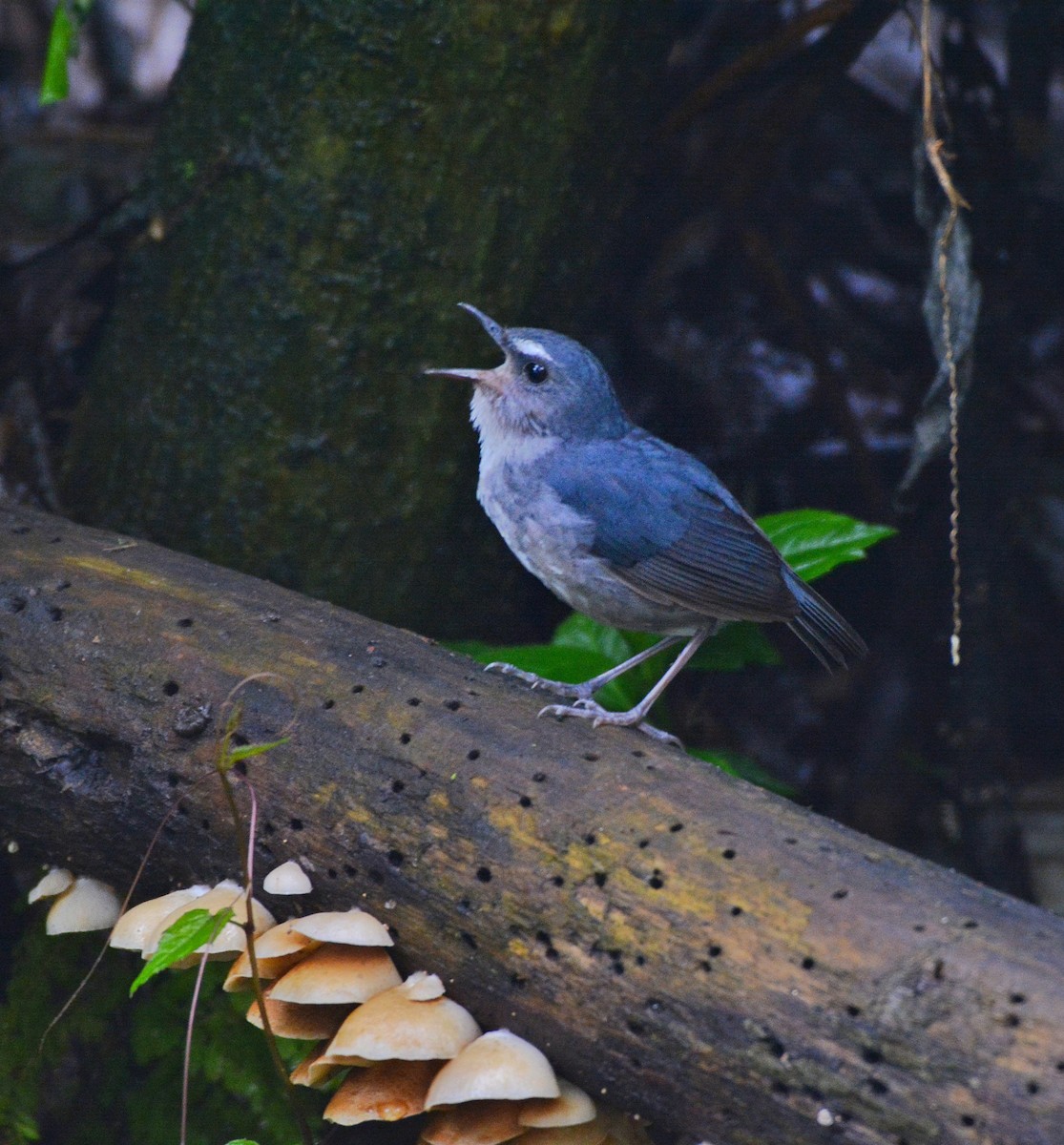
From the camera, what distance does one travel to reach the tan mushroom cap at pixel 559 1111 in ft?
7.57

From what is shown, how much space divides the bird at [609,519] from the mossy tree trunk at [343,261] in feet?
1.40

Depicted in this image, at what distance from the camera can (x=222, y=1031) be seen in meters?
3.08

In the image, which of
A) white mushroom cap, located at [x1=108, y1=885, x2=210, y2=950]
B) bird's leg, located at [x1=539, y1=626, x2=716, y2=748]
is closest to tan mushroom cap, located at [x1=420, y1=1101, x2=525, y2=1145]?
white mushroom cap, located at [x1=108, y1=885, x2=210, y2=950]

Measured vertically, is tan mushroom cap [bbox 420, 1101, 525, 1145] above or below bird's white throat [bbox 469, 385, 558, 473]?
below

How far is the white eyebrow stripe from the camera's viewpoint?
3.56m

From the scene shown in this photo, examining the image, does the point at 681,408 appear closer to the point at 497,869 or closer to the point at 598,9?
the point at 598,9

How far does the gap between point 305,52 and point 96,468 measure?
5.02 feet

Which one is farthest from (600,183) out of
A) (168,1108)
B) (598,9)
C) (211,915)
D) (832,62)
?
(168,1108)

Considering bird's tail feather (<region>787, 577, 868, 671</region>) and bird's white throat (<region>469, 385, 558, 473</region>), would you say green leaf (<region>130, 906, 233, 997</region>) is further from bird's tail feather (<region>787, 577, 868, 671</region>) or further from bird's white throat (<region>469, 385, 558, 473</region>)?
bird's tail feather (<region>787, 577, 868, 671</region>)

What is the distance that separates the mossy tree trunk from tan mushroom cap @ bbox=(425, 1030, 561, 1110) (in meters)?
1.99

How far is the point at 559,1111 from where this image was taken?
233 cm

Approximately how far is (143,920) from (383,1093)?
674mm

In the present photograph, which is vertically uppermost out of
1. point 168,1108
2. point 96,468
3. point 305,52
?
point 305,52

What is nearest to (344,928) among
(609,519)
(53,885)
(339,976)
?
(339,976)
